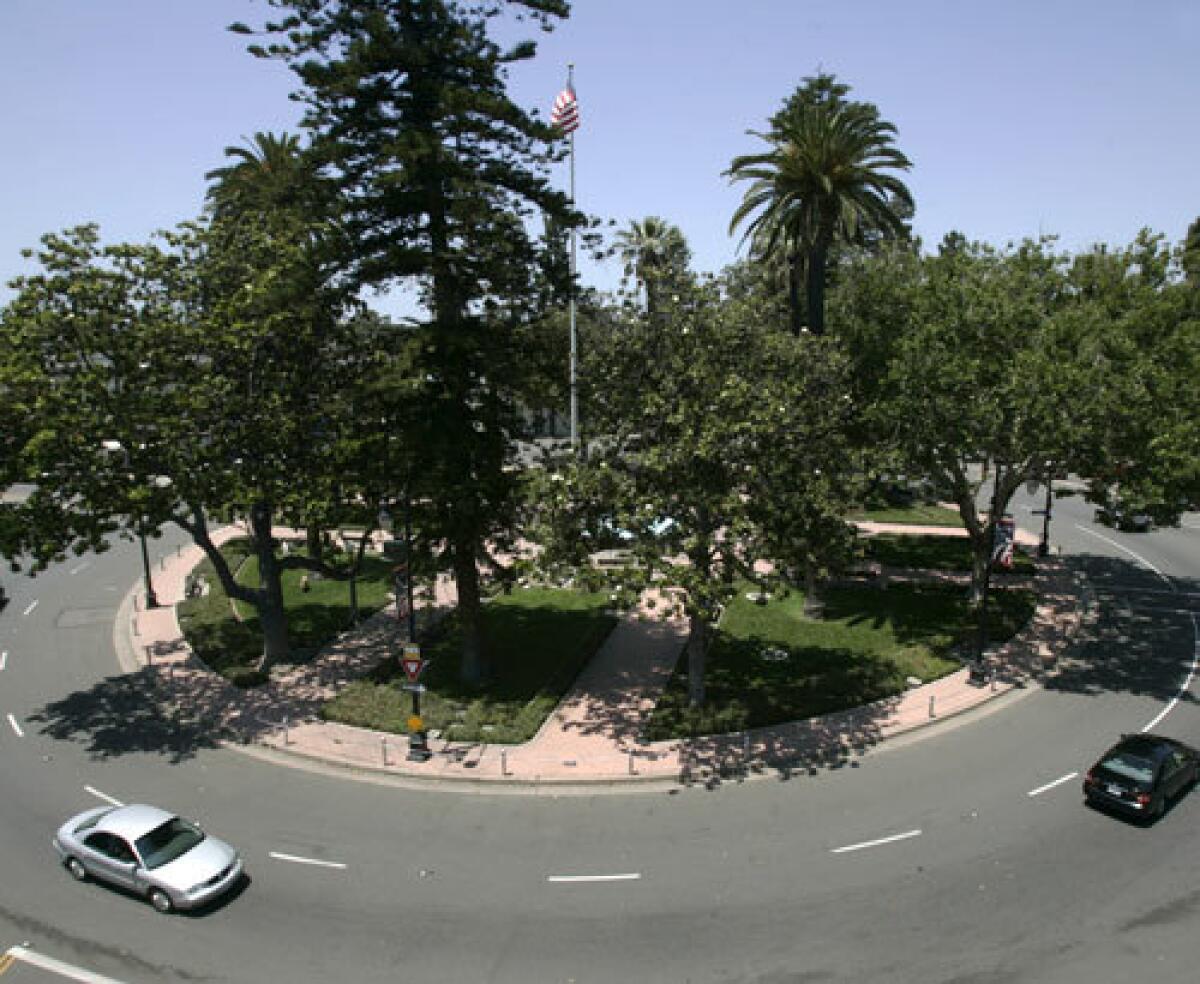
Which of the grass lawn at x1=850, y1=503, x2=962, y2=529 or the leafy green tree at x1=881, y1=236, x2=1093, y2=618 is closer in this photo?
the leafy green tree at x1=881, y1=236, x2=1093, y2=618

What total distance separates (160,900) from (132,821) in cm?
169

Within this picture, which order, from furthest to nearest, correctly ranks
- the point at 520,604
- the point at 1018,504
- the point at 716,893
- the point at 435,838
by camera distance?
1. the point at 1018,504
2. the point at 520,604
3. the point at 435,838
4. the point at 716,893

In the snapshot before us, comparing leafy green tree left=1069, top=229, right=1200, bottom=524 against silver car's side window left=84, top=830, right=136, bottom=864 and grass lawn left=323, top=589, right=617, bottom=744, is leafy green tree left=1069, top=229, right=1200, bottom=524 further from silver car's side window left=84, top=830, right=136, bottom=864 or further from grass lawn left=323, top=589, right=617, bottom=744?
silver car's side window left=84, top=830, right=136, bottom=864

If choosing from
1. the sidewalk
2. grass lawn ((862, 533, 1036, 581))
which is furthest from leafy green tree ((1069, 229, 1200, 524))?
grass lawn ((862, 533, 1036, 581))

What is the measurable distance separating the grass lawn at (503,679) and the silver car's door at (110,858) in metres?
7.57

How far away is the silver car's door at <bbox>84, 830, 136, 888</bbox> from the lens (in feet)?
51.5

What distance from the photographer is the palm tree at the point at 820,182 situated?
29250 millimetres

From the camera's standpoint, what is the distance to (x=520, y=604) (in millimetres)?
32594

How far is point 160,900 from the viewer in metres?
15.5

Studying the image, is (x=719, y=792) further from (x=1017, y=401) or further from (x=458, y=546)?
(x=1017, y=401)

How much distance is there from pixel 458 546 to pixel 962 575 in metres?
22.4

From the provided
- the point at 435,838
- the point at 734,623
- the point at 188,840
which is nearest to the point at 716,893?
the point at 435,838

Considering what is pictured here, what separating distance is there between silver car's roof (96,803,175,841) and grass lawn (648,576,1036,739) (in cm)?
1133

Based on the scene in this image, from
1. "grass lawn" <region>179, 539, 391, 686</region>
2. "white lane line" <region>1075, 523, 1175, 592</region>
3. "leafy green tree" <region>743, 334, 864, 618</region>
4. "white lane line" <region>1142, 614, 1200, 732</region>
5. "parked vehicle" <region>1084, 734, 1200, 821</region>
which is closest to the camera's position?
"parked vehicle" <region>1084, 734, 1200, 821</region>
